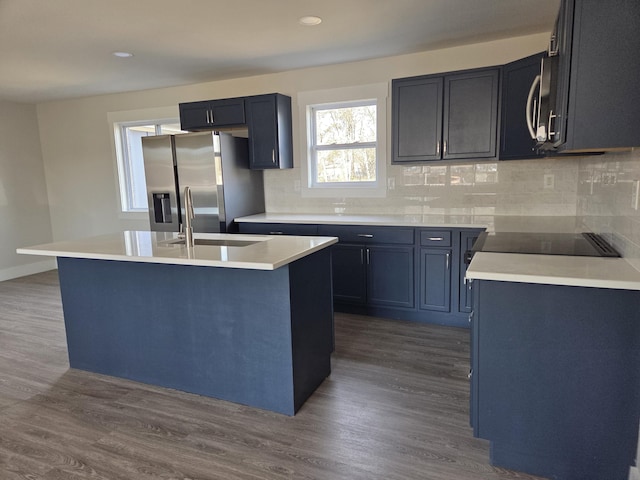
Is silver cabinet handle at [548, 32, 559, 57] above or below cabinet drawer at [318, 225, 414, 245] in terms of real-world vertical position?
above

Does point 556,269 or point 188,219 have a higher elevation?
point 188,219

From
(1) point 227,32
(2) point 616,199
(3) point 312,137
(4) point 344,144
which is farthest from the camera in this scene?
(3) point 312,137

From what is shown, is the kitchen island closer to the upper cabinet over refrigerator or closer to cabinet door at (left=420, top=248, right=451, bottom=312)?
cabinet door at (left=420, top=248, right=451, bottom=312)

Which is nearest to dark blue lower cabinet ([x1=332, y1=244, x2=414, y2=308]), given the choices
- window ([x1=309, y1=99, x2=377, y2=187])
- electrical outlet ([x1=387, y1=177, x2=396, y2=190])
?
electrical outlet ([x1=387, y1=177, x2=396, y2=190])

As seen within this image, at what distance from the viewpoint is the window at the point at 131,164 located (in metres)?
5.62

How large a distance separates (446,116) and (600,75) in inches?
79.9

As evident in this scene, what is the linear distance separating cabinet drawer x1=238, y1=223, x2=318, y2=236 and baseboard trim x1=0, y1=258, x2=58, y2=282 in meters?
3.80

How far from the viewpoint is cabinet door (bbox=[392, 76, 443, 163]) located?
3.59 m

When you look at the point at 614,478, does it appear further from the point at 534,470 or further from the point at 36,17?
the point at 36,17

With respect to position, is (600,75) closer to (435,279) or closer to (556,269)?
(556,269)

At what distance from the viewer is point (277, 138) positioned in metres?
4.29

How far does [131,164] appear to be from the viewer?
5.73 metres

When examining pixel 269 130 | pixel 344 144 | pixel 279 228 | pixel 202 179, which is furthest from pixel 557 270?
→ pixel 202 179

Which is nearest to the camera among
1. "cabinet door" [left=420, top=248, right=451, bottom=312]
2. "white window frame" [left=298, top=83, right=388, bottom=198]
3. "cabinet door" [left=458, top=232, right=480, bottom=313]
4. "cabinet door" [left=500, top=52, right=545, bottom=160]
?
"cabinet door" [left=500, top=52, right=545, bottom=160]
